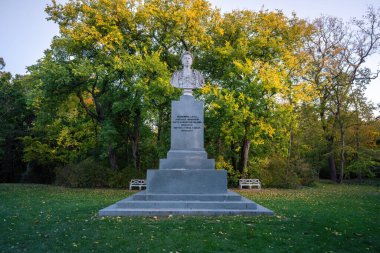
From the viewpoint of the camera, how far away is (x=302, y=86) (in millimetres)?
22953

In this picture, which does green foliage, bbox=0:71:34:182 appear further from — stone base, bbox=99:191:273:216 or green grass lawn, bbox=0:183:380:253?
green grass lawn, bbox=0:183:380:253

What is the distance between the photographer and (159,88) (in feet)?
68.7

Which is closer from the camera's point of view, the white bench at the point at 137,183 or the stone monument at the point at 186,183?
the stone monument at the point at 186,183

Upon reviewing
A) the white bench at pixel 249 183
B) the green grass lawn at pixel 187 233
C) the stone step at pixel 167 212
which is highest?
the white bench at pixel 249 183

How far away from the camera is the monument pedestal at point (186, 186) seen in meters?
10.2

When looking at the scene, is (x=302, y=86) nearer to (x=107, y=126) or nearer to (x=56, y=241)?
(x=107, y=126)

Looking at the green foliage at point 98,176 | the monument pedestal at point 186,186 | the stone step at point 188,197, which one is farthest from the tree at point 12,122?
the stone step at point 188,197

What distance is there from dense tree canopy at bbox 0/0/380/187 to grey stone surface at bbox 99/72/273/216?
775 cm

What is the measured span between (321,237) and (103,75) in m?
17.5

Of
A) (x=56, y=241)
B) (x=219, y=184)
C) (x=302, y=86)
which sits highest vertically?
(x=302, y=86)

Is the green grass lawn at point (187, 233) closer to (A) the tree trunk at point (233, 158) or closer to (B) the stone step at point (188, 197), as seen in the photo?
(B) the stone step at point (188, 197)

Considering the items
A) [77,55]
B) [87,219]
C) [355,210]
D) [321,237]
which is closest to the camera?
[321,237]

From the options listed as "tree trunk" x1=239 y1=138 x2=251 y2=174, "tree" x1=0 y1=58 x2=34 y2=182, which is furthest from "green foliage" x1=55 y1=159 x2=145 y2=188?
"tree" x1=0 y1=58 x2=34 y2=182

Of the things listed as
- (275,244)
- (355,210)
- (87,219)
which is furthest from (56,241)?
(355,210)
